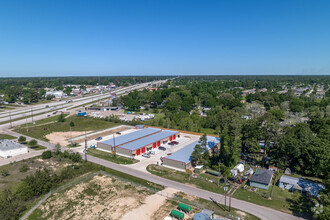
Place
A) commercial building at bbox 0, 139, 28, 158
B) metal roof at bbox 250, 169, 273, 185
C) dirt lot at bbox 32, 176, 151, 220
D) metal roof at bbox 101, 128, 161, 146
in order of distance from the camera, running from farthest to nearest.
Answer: metal roof at bbox 101, 128, 161, 146
commercial building at bbox 0, 139, 28, 158
metal roof at bbox 250, 169, 273, 185
dirt lot at bbox 32, 176, 151, 220

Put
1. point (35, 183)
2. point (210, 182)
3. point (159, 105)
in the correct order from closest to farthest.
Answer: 1. point (35, 183)
2. point (210, 182)
3. point (159, 105)

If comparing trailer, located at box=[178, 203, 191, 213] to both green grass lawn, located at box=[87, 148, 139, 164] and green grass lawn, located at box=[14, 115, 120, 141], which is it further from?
green grass lawn, located at box=[14, 115, 120, 141]

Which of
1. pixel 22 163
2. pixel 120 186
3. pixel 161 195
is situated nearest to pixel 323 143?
pixel 161 195

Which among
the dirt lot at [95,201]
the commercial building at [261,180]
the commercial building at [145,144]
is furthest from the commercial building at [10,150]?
the commercial building at [261,180]

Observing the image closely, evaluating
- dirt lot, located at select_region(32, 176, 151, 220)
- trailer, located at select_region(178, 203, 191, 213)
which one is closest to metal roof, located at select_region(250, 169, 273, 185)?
trailer, located at select_region(178, 203, 191, 213)

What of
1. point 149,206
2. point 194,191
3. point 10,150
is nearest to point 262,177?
point 194,191

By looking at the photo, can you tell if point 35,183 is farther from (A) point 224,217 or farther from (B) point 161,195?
(A) point 224,217

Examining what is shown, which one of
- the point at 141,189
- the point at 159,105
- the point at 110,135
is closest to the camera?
the point at 141,189
